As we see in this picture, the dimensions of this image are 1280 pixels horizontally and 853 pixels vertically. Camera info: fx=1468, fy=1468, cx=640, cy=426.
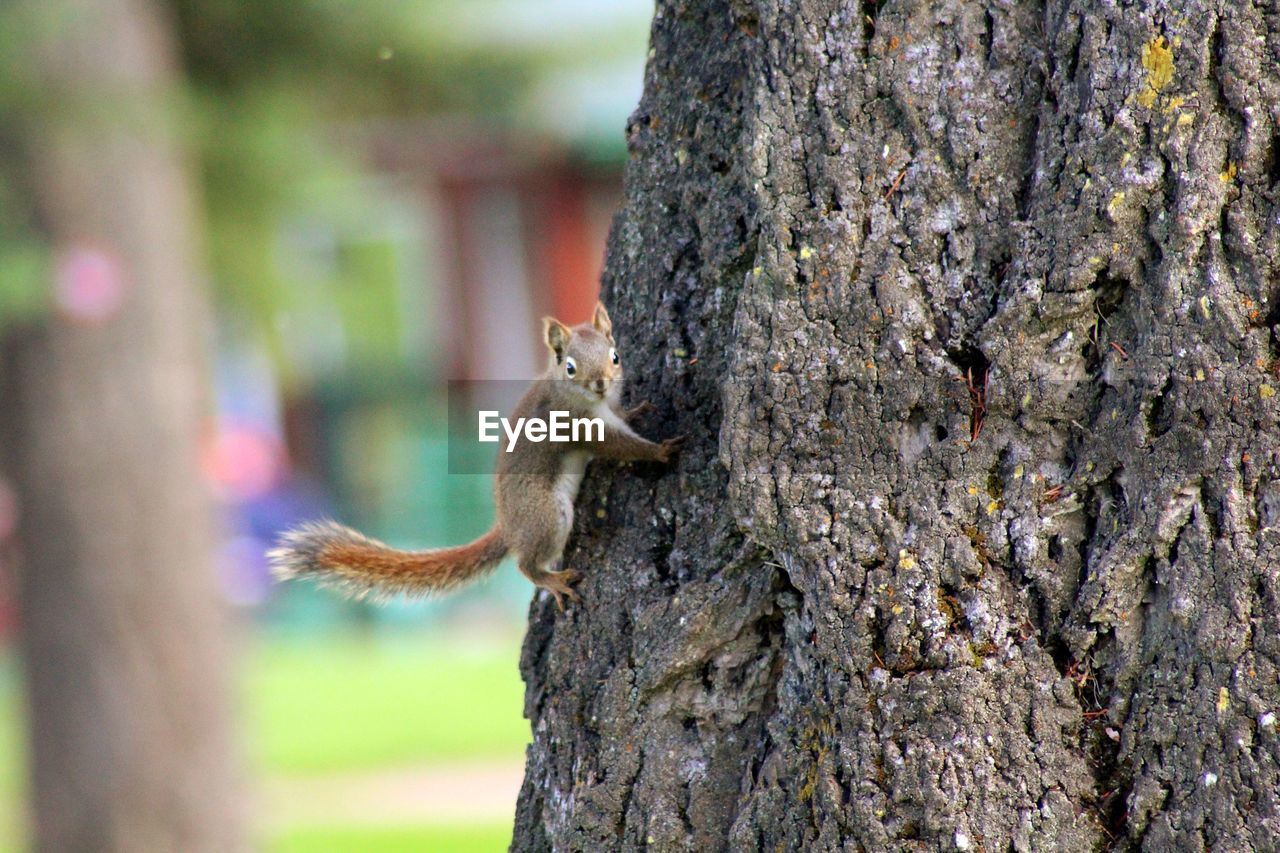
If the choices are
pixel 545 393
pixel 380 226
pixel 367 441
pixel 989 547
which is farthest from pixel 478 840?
pixel 367 441

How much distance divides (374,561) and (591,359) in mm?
473

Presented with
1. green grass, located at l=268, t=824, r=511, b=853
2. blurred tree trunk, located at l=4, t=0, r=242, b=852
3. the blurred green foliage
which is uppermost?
the blurred green foliage

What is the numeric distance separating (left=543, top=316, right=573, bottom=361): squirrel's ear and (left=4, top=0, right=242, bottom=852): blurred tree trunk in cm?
310

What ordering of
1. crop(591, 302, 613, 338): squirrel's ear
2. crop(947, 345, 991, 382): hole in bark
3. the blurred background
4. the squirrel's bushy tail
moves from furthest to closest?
1. the blurred background
2. the squirrel's bushy tail
3. crop(591, 302, 613, 338): squirrel's ear
4. crop(947, 345, 991, 382): hole in bark

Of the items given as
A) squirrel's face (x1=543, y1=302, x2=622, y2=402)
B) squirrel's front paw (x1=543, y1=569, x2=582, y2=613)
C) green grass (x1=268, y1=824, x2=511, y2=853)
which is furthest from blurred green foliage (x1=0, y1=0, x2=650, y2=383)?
squirrel's front paw (x1=543, y1=569, x2=582, y2=613)

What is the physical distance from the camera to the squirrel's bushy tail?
2.14m

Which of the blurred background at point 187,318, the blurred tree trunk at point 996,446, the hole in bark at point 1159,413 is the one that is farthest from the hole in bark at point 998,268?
the blurred background at point 187,318

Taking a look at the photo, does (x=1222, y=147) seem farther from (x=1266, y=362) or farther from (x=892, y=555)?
(x=892, y=555)

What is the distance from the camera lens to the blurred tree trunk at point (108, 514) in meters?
4.93

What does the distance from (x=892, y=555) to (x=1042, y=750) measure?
0.23m

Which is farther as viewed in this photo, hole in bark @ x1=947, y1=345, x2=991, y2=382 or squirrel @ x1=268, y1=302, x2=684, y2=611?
squirrel @ x1=268, y1=302, x2=684, y2=611

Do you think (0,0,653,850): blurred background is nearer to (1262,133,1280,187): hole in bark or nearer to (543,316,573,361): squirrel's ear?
(543,316,573,361): squirrel's ear

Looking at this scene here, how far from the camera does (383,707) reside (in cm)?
792

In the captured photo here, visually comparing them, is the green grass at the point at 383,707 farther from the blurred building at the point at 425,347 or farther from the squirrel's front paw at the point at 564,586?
the squirrel's front paw at the point at 564,586
